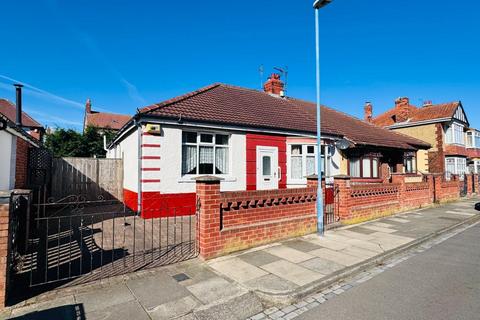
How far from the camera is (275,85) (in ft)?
59.3

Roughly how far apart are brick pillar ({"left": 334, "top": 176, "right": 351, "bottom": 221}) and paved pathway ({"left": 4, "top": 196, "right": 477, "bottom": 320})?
7.15 feet

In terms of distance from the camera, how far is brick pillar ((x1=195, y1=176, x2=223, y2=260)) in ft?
17.8

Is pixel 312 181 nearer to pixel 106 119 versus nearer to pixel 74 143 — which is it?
pixel 74 143

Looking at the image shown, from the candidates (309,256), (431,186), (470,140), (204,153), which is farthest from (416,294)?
(470,140)

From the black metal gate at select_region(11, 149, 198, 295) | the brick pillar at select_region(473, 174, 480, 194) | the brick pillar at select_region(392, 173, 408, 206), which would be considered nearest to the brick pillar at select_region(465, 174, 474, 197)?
the brick pillar at select_region(473, 174, 480, 194)

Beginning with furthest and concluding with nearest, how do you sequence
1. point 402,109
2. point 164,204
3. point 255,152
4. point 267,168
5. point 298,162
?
point 402,109, point 298,162, point 267,168, point 255,152, point 164,204

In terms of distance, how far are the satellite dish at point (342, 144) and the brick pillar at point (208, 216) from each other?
10.6 metres

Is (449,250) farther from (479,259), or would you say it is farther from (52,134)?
(52,134)

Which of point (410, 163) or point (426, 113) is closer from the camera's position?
point (410, 163)

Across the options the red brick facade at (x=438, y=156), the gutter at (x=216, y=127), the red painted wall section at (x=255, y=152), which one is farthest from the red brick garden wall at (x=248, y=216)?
the red brick facade at (x=438, y=156)

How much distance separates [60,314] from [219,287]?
2.12m

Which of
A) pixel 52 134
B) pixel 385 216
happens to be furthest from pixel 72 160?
pixel 52 134

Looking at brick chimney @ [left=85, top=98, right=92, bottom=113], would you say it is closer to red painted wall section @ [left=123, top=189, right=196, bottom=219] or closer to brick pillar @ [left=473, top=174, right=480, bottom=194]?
red painted wall section @ [left=123, top=189, right=196, bottom=219]

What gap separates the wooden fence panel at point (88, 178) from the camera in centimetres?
1288
